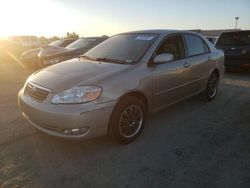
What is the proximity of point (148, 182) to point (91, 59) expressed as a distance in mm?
2461

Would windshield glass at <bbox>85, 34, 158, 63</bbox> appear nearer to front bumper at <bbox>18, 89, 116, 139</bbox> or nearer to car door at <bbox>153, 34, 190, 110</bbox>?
car door at <bbox>153, 34, 190, 110</bbox>

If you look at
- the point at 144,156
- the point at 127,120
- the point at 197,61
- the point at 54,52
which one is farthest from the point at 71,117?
the point at 54,52

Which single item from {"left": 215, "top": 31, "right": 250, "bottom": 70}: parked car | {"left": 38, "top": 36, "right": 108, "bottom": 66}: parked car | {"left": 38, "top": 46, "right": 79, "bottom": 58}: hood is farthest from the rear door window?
{"left": 38, "top": 46, "right": 79, "bottom": 58}: hood

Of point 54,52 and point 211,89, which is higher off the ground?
point 54,52

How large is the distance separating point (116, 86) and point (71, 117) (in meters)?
0.75

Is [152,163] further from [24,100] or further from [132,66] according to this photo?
[24,100]

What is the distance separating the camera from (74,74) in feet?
12.5

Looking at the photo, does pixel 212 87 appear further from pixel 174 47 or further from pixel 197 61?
pixel 174 47

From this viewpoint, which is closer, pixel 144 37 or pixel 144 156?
pixel 144 156

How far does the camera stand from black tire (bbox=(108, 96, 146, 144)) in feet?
Result: 12.0

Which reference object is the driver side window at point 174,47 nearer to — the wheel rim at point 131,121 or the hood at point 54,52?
the wheel rim at point 131,121

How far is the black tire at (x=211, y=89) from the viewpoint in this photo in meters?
6.05

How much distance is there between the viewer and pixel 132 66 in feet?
13.0

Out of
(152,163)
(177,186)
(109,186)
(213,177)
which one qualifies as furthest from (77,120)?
(213,177)
